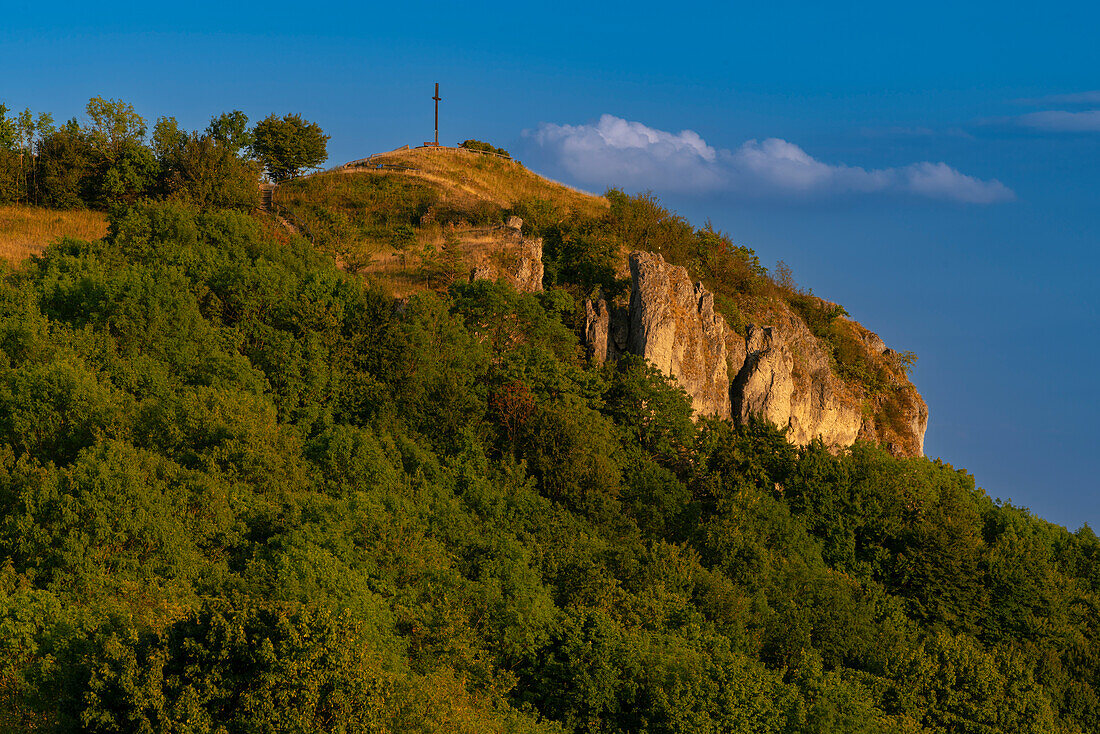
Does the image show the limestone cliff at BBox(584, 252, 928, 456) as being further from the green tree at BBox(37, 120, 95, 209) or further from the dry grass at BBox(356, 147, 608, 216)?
the green tree at BBox(37, 120, 95, 209)

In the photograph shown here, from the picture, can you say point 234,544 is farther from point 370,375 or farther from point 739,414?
point 739,414

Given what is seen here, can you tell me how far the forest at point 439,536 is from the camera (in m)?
32.2

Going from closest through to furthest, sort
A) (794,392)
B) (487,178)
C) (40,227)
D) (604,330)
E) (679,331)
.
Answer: (604,330), (679,331), (794,392), (40,227), (487,178)

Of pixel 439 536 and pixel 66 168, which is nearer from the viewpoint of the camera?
pixel 439 536

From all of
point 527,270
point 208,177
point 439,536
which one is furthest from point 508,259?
point 439,536

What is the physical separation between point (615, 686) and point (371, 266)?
42692 millimetres

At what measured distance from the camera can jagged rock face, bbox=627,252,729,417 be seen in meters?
69.7

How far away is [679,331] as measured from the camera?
71312mm

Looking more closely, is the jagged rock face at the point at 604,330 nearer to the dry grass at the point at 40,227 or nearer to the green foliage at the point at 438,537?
the green foliage at the point at 438,537

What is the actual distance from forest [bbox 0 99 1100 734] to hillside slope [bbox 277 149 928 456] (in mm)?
2656

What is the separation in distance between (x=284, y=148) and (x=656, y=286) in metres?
49.5

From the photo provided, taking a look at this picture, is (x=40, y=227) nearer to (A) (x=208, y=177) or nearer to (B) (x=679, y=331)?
(A) (x=208, y=177)

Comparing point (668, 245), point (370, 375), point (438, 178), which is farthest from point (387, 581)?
point (438, 178)

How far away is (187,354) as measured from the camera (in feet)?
182
